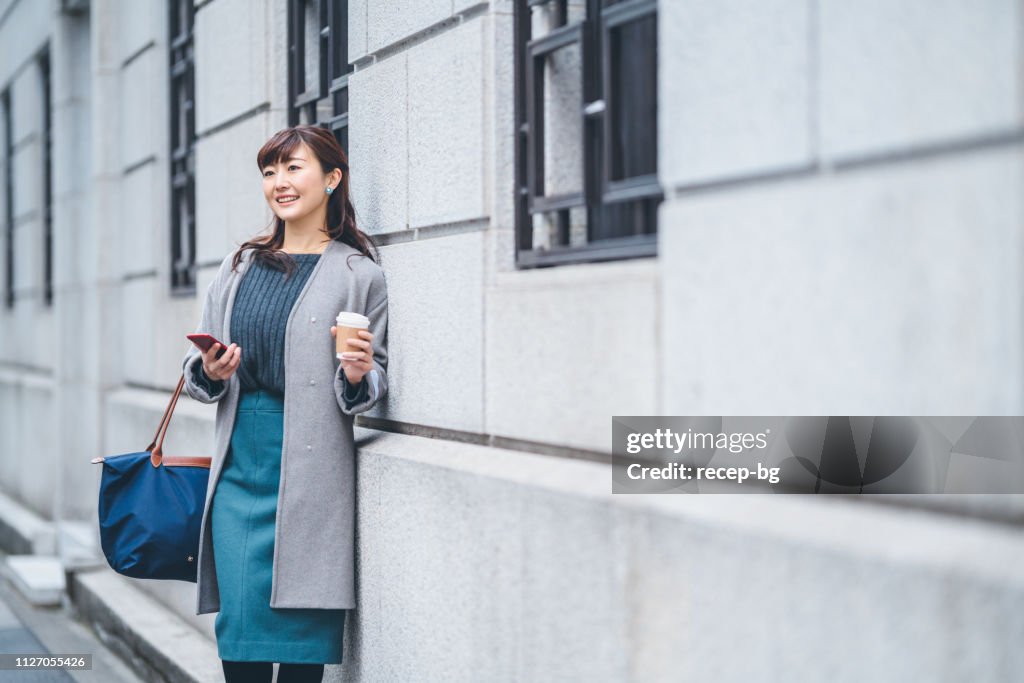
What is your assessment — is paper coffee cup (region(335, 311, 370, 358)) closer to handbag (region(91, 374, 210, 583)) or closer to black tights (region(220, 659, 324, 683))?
handbag (region(91, 374, 210, 583))

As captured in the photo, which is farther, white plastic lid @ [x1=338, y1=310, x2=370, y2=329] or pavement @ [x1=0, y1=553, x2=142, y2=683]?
pavement @ [x1=0, y1=553, x2=142, y2=683]

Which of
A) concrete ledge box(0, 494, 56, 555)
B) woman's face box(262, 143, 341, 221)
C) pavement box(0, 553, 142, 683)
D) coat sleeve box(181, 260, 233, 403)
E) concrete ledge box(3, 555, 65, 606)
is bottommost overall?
pavement box(0, 553, 142, 683)

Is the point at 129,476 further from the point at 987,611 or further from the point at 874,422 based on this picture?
the point at 987,611

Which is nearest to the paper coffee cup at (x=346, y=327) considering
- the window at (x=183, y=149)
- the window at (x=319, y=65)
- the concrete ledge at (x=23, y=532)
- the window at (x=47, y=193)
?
the window at (x=319, y=65)

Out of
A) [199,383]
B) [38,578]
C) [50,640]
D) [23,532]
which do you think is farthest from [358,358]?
[23,532]

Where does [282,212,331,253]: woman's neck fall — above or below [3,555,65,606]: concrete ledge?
above

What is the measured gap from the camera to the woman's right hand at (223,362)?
13.9 ft

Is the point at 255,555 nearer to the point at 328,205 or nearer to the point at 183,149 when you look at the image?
the point at 328,205

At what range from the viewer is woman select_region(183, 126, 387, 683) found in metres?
4.34

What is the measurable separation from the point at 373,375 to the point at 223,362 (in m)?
0.46

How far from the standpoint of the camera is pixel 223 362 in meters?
4.25

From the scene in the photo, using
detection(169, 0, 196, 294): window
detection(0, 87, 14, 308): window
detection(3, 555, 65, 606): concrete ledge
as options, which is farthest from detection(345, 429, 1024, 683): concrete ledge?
detection(0, 87, 14, 308): window

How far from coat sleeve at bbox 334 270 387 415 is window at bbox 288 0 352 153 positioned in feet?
3.33

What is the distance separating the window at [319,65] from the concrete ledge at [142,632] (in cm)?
226
